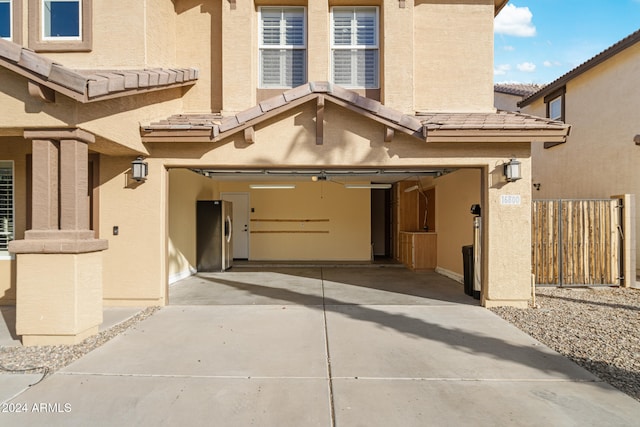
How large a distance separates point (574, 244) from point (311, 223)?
792 cm

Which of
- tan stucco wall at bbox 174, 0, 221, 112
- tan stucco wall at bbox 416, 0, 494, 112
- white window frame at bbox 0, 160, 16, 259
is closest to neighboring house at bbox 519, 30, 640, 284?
tan stucco wall at bbox 416, 0, 494, 112

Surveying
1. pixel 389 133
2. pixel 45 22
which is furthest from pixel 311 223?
pixel 45 22

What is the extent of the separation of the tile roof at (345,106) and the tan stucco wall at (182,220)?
2577 mm

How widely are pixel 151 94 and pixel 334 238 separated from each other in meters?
8.36

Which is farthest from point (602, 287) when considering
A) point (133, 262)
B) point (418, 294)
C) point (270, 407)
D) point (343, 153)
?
point (133, 262)

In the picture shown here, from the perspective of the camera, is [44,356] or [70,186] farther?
[70,186]

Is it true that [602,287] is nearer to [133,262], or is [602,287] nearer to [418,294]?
[418,294]

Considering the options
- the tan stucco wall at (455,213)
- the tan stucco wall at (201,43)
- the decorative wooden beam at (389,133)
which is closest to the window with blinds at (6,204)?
the tan stucco wall at (201,43)

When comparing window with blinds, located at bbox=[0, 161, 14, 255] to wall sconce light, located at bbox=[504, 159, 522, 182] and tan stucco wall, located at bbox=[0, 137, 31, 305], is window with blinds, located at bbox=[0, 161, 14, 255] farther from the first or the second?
wall sconce light, located at bbox=[504, 159, 522, 182]

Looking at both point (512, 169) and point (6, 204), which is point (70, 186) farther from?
point (512, 169)

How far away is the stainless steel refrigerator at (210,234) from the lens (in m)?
10.9

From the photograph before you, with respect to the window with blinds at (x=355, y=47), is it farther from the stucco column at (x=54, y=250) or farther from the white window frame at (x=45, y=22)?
the stucco column at (x=54, y=250)

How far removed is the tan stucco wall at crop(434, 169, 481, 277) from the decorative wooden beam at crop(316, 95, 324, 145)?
3.63 metres

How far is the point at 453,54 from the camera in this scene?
801 centimetres
